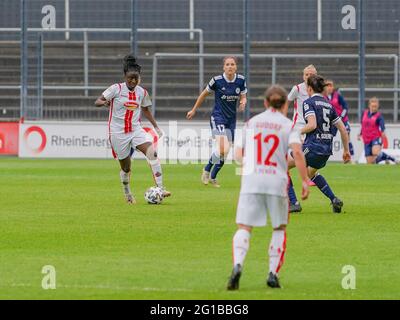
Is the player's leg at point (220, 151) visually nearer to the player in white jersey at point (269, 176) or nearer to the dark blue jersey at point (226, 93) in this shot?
the dark blue jersey at point (226, 93)

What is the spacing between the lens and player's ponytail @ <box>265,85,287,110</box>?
1094 centimetres

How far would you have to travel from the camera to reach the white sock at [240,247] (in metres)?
10.6

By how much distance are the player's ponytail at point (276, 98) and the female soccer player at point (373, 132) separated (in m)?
23.3

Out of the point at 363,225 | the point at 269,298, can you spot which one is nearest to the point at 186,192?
the point at 363,225

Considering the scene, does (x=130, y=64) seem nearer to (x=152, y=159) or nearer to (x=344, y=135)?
(x=152, y=159)

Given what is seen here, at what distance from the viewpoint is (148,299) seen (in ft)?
33.5

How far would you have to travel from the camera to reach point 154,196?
1938cm

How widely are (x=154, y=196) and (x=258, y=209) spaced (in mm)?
8633

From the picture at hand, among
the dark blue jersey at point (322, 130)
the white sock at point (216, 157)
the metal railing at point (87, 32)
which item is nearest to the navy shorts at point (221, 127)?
the white sock at point (216, 157)

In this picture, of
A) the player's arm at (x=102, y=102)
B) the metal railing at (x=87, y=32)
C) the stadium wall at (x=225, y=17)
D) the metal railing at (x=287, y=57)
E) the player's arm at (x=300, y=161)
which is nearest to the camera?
the player's arm at (x=300, y=161)

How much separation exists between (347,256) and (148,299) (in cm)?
366

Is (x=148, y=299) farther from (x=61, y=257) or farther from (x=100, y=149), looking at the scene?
(x=100, y=149)

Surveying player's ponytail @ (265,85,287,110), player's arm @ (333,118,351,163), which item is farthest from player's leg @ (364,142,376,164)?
player's ponytail @ (265,85,287,110)

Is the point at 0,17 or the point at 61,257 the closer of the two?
the point at 61,257
